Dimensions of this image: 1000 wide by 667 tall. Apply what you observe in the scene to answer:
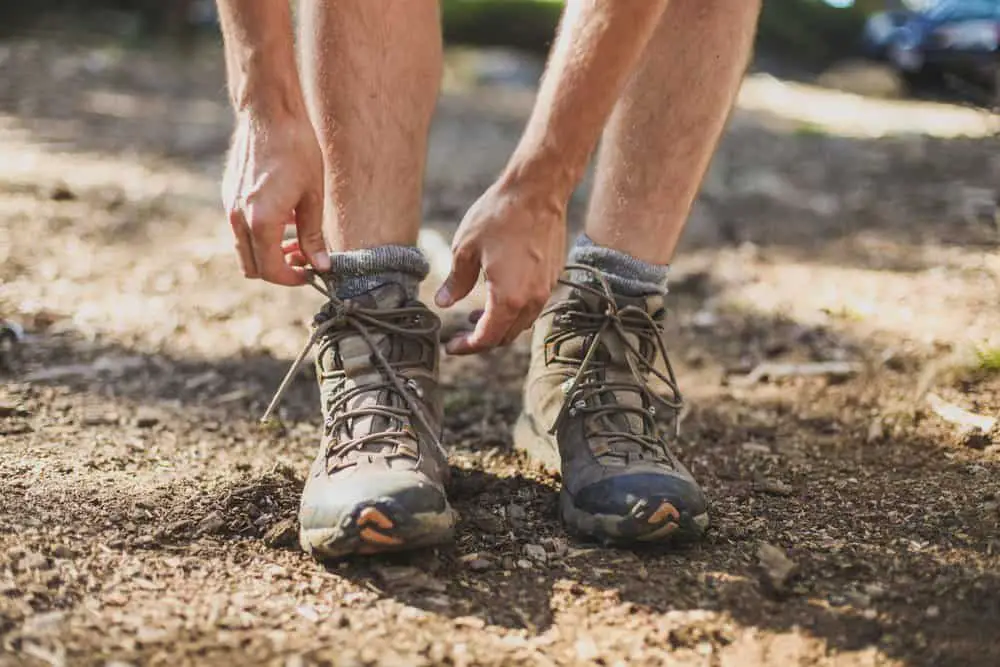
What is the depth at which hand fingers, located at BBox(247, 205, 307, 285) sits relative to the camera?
149cm

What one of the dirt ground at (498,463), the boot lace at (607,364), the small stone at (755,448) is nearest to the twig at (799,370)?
the dirt ground at (498,463)

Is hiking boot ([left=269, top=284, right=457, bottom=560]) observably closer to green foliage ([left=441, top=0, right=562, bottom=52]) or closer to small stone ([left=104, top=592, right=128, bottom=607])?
small stone ([left=104, top=592, right=128, bottom=607])

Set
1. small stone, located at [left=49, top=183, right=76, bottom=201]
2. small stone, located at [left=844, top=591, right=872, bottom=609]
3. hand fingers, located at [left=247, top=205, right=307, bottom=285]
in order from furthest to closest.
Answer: small stone, located at [left=49, top=183, right=76, bottom=201], hand fingers, located at [left=247, top=205, right=307, bottom=285], small stone, located at [left=844, top=591, right=872, bottom=609]

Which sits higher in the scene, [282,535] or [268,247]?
[268,247]

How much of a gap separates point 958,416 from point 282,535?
4.53ft

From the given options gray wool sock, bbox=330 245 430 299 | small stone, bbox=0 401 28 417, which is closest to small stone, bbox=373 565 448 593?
gray wool sock, bbox=330 245 430 299

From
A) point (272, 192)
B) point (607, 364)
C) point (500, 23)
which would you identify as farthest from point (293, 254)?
point (500, 23)

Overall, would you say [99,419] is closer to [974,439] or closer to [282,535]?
[282,535]

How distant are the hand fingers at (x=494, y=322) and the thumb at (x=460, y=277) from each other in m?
0.05

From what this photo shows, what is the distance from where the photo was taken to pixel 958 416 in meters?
2.15

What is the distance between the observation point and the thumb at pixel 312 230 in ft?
5.09

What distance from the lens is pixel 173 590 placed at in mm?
1391

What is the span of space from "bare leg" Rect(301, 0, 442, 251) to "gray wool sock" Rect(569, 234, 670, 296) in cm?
32

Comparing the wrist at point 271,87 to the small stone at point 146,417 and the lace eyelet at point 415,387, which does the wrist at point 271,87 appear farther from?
the small stone at point 146,417
